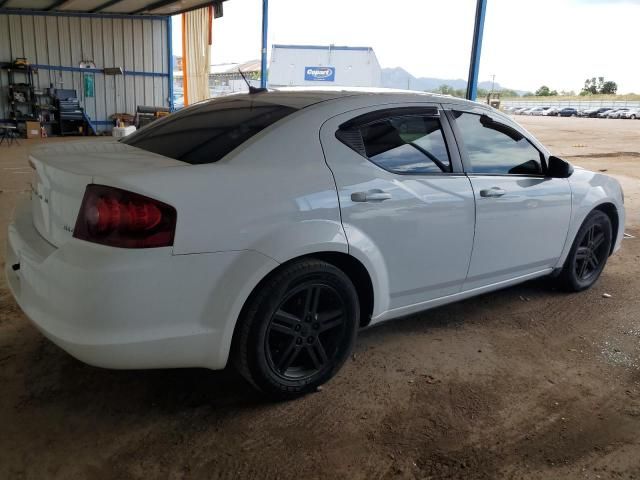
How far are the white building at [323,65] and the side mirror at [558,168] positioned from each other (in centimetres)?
1737

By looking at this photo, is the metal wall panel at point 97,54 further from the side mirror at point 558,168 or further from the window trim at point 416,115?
the side mirror at point 558,168

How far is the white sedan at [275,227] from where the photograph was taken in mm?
2084

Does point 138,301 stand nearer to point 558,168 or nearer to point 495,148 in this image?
point 495,148

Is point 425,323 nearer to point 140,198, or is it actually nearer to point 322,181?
point 322,181

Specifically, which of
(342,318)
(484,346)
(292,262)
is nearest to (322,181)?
(292,262)

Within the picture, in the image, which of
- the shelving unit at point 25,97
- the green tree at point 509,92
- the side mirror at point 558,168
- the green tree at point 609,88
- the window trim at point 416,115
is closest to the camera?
the window trim at point 416,115

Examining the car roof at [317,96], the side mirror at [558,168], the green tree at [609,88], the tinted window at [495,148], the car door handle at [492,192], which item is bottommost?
the car door handle at [492,192]

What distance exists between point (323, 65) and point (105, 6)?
7.69 meters

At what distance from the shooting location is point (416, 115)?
119 inches

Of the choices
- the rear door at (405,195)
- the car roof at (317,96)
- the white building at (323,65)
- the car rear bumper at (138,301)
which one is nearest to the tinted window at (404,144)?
the rear door at (405,195)

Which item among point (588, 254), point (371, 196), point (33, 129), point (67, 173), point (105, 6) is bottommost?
point (33, 129)

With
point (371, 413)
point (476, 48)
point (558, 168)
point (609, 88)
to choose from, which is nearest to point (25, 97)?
point (476, 48)

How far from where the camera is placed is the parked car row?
49.9 m

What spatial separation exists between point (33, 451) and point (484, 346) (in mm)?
2448
